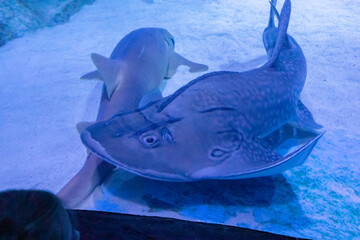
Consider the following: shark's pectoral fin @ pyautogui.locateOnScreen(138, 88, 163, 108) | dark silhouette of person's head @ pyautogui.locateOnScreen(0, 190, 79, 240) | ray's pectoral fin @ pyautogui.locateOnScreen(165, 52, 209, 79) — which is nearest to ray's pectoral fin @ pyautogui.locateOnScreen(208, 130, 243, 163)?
shark's pectoral fin @ pyautogui.locateOnScreen(138, 88, 163, 108)

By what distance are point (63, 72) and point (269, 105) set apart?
381 cm

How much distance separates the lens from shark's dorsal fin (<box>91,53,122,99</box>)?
336cm

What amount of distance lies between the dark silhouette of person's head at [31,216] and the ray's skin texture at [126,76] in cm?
153

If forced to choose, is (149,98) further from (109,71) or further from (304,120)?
(304,120)

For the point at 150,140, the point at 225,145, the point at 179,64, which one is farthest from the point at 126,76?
the point at 225,145

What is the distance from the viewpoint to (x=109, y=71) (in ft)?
11.4

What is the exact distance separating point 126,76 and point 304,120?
7.62 ft

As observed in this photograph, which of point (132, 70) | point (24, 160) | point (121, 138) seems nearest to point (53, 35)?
point (132, 70)

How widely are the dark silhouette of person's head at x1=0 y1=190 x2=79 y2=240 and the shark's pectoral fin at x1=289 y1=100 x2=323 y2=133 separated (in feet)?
8.98

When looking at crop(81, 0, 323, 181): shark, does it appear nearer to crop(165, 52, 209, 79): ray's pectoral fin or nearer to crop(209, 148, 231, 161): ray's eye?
crop(209, 148, 231, 161): ray's eye

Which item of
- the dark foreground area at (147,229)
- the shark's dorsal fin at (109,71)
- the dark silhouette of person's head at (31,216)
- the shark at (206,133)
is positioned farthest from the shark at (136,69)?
the dark silhouette of person's head at (31,216)

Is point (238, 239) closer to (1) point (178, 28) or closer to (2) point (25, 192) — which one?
(2) point (25, 192)

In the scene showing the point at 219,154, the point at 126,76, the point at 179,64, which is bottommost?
the point at 179,64

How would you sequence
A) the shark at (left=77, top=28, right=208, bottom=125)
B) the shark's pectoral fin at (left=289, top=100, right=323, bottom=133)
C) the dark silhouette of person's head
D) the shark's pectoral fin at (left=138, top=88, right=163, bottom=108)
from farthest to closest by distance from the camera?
the shark at (left=77, top=28, right=208, bottom=125) → the shark's pectoral fin at (left=289, top=100, right=323, bottom=133) → the shark's pectoral fin at (left=138, top=88, right=163, bottom=108) → the dark silhouette of person's head
